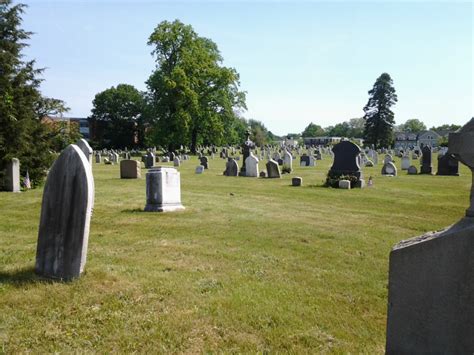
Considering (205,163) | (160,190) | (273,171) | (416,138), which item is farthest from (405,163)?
(416,138)

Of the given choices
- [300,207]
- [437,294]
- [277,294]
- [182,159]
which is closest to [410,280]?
[437,294]

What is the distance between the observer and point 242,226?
9.23 meters

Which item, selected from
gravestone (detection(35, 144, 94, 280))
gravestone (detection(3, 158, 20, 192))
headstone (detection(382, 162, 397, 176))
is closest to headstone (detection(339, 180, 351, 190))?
headstone (detection(382, 162, 397, 176))

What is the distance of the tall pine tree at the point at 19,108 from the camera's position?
15.4 metres

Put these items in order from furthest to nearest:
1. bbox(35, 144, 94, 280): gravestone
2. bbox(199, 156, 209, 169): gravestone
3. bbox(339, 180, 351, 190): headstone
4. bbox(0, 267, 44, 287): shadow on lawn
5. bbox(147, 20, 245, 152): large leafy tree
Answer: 1. bbox(147, 20, 245, 152): large leafy tree
2. bbox(199, 156, 209, 169): gravestone
3. bbox(339, 180, 351, 190): headstone
4. bbox(35, 144, 94, 280): gravestone
5. bbox(0, 267, 44, 287): shadow on lawn

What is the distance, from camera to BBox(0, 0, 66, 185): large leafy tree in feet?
50.7

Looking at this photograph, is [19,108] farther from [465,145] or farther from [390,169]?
[390,169]

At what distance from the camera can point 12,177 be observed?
1512cm

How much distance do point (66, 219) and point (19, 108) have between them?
13.1 metres

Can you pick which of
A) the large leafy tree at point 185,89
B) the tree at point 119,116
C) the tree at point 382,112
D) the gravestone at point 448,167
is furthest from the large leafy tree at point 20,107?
the tree at point 382,112

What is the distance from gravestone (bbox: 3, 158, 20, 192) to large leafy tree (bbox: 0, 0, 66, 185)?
0.71 ft

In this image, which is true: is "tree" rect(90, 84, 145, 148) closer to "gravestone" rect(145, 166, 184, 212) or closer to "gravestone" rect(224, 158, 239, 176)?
"gravestone" rect(224, 158, 239, 176)

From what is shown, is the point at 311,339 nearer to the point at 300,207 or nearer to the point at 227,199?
the point at 300,207

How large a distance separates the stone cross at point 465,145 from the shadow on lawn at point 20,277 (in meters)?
4.98
